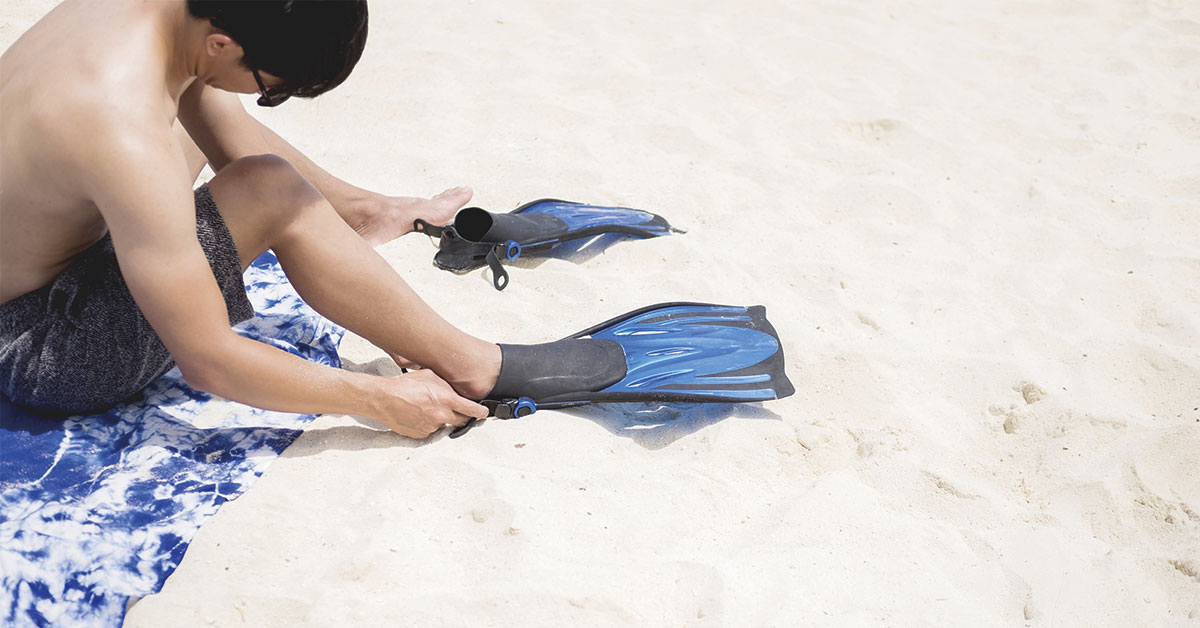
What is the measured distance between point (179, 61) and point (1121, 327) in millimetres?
2382

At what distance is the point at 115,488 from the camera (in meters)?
1.90

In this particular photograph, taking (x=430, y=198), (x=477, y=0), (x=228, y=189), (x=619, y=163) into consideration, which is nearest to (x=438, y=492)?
(x=228, y=189)

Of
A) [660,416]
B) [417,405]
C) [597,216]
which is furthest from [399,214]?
[660,416]

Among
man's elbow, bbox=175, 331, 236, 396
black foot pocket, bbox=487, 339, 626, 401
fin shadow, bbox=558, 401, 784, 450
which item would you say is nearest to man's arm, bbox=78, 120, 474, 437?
man's elbow, bbox=175, 331, 236, 396

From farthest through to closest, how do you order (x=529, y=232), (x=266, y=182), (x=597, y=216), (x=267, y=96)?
(x=597, y=216)
(x=529, y=232)
(x=266, y=182)
(x=267, y=96)

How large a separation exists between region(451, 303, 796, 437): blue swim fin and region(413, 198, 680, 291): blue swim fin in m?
0.47

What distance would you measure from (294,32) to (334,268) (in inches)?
23.5

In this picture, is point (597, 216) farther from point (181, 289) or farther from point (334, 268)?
point (181, 289)

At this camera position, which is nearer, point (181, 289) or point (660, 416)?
point (181, 289)

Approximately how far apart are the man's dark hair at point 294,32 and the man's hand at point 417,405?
0.68 m

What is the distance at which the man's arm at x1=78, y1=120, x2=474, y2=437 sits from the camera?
1539 millimetres

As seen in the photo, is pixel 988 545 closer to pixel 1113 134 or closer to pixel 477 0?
pixel 1113 134

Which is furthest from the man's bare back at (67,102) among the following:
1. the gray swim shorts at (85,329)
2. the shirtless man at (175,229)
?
the gray swim shorts at (85,329)

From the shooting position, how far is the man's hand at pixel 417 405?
79.4 inches
